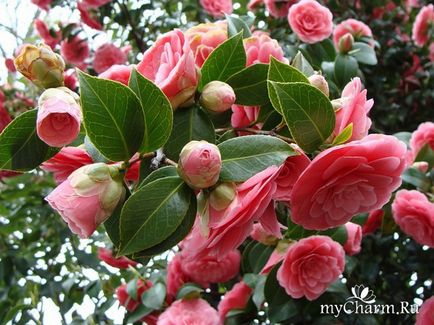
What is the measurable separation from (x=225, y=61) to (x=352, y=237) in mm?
556

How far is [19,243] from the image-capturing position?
1983 mm

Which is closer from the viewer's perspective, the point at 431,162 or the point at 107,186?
the point at 107,186

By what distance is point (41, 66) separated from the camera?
0.61 m

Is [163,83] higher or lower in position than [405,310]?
higher

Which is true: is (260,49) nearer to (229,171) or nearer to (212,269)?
(229,171)

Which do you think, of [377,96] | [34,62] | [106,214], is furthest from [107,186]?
[377,96]

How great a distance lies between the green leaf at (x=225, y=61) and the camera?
651 millimetres

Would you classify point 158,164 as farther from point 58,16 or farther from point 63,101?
point 58,16

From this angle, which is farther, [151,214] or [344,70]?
[344,70]

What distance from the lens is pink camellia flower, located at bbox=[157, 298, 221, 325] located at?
1.13m

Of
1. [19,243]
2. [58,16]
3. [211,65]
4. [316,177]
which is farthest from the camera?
[58,16]

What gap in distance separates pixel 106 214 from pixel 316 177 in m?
0.20

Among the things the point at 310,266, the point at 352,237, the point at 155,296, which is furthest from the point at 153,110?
the point at 155,296

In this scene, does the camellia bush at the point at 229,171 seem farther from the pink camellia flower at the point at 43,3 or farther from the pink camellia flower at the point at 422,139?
the pink camellia flower at the point at 43,3
